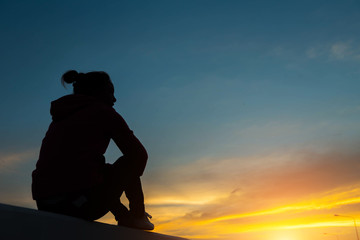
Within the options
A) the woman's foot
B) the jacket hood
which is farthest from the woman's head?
the woman's foot

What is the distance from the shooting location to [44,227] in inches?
74.5

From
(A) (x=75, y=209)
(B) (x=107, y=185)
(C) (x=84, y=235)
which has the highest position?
(B) (x=107, y=185)

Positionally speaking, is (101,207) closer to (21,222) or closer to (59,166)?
(59,166)

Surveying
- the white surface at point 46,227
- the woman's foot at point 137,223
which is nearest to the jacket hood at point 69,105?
the white surface at point 46,227

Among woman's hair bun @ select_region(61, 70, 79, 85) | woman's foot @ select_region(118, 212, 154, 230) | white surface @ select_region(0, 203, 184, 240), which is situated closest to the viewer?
white surface @ select_region(0, 203, 184, 240)

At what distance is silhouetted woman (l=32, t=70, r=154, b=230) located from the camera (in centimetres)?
236

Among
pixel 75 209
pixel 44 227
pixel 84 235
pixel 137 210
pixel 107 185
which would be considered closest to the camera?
pixel 44 227

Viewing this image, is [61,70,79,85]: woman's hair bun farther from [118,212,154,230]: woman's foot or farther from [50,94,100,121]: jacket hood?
[118,212,154,230]: woman's foot

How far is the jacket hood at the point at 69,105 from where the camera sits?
261 centimetres

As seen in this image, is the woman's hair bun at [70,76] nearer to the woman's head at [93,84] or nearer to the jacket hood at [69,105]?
the woman's head at [93,84]

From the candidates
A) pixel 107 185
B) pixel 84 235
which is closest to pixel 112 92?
pixel 107 185

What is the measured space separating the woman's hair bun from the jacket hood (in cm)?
27

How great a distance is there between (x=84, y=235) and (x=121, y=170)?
617mm

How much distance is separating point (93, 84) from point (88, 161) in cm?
72
